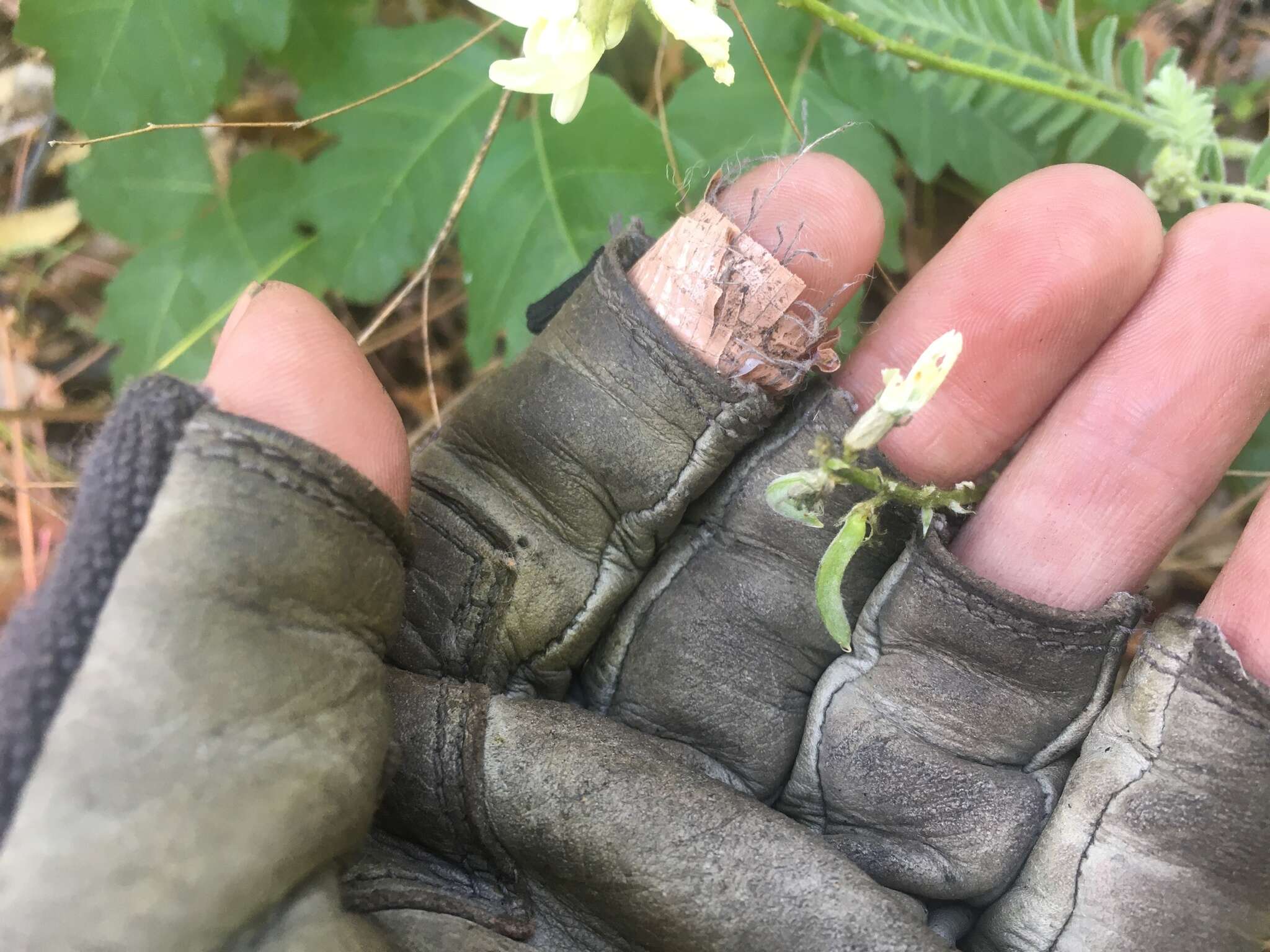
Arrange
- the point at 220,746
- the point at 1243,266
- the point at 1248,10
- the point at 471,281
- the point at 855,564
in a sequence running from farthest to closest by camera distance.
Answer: the point at 1248,10
the point at 471,281
the point at 855,564
the point at 1243,266
the point at 220,746

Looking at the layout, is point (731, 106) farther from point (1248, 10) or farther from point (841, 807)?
point (1248, 10)

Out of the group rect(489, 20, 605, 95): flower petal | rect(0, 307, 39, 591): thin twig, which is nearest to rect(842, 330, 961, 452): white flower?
rect(489, 20, 605, 95): flower petal

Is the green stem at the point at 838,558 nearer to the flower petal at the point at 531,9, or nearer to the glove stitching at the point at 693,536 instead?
the glove stitching at the point at 693,536

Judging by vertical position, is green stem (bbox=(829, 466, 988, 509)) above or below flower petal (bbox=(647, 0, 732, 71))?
below

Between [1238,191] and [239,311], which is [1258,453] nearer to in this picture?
[1238,191]

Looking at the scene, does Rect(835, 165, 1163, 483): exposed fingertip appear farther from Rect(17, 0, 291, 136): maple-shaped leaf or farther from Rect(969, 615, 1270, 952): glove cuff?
Rect(17, 0, 291, 136): maple-shaped leaf

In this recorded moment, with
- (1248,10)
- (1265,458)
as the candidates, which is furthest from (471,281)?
(1248,10)
